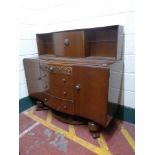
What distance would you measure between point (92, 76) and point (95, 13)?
0.69m

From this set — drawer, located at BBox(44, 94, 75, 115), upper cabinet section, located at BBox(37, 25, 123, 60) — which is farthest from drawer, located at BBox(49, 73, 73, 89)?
upper cabinet section, located at BBox(37, 25, 123, 60)

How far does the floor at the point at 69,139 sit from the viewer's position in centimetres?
111

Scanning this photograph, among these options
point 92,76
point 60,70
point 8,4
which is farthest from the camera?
point 60,70

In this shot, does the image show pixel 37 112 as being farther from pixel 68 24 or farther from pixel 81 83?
pixel 68 24

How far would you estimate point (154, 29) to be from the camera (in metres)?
0.42

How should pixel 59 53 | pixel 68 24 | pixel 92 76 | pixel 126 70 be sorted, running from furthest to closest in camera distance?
pixel 68 24 → pixel 59 53 → pixel 126 70 → pixel 92 76

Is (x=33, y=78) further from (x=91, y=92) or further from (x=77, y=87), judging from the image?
(x=91, y=92)

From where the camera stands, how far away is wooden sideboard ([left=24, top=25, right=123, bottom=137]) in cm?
113

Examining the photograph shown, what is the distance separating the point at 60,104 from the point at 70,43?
0.56m

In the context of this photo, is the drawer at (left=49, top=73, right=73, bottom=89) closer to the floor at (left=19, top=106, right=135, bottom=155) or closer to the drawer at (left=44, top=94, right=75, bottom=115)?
the drawer at (left=44, top=94, right=75, bottom=115)

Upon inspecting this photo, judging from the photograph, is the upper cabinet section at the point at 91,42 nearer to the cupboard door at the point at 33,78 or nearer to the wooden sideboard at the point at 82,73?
the wooden sideboard at the point at 82,73

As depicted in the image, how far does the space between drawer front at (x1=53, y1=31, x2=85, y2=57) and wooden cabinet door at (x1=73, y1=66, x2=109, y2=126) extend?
25 centimetres

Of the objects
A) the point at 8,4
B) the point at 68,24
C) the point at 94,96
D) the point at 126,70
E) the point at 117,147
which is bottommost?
the point at 117,147

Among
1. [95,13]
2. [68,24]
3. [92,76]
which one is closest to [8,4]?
[92,76]
